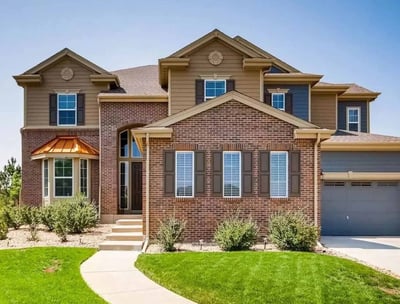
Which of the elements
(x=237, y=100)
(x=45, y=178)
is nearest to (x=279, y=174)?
(x=237, y=100)

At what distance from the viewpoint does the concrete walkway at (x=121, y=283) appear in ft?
25.6

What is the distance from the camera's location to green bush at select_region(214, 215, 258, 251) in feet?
40.8

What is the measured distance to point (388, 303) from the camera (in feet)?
25.8

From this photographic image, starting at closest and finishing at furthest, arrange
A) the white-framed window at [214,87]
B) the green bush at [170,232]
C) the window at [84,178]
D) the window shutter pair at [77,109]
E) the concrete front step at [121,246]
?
1. the green bush at [170,232]
2. the concrete front step at [121,246]
3. the white-framed window at [214,87]
4. the window at [84,178]
5. the window shutter pair at [77,109]

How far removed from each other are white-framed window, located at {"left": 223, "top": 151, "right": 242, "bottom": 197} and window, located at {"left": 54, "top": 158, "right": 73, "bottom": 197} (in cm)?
831

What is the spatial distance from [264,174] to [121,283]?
6740mm

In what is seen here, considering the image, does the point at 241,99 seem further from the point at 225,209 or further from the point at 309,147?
the point at 225,209

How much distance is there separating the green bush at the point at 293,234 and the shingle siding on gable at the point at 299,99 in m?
7.79

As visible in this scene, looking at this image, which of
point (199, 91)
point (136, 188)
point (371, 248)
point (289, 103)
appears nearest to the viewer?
point (371, 248)

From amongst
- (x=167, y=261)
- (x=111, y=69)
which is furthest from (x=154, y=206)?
(x=111, y=69)

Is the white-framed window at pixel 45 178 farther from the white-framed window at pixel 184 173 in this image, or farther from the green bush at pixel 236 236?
the green bush at pixel 236 236

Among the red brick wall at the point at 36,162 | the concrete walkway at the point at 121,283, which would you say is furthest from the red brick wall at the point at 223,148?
the red brick wall at the point at 36,162

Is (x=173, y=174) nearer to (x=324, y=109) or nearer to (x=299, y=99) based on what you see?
(x=299, y=99)

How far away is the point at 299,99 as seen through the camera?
19906 mm
